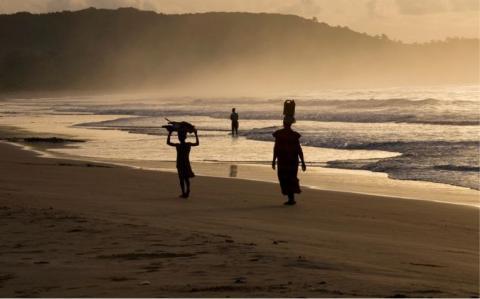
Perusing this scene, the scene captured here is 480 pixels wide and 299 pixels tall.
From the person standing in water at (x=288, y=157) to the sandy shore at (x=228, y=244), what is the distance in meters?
0.37

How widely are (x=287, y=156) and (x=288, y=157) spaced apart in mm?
22

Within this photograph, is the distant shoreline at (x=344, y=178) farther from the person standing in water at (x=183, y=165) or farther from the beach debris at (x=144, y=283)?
the beach debris at (x=144, y=283)

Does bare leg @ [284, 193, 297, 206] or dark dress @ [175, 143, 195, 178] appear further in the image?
dark dress @ [175, 143, 195, 178]

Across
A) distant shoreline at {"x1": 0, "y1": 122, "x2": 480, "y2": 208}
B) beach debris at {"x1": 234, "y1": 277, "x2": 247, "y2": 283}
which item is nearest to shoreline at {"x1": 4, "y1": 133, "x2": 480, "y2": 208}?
distant shoreline at {"x1": 0, "y1": 122, "x2": 480, "y2": 208}

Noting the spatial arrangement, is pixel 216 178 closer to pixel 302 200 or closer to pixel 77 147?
pixel 302 200

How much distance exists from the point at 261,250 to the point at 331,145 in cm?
2104

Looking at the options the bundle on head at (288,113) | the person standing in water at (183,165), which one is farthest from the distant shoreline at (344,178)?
the person standing in water at (183,165)

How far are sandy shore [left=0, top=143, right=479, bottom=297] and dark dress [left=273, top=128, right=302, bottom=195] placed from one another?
414mm

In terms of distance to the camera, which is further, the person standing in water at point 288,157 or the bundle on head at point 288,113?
the person standing in water at point 288,157

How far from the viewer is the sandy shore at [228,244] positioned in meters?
6.75

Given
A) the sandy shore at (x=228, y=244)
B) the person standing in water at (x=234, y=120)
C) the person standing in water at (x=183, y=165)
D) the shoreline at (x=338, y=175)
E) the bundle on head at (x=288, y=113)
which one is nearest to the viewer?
the sandy shore at (x=228, y=244)

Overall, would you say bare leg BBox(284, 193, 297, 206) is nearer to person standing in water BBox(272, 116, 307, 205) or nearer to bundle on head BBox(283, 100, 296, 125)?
person standing in water BBox(272, 116, 307, 205)

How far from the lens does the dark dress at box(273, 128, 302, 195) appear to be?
1353cm

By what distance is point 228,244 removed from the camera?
28.0 feet
